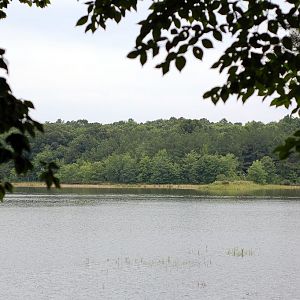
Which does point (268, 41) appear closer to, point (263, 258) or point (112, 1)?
point (112, 1)

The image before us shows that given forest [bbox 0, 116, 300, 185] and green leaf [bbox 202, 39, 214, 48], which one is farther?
forest [bbox 0, 116, 300, 185]

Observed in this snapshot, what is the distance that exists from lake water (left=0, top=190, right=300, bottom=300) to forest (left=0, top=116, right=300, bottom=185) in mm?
59695

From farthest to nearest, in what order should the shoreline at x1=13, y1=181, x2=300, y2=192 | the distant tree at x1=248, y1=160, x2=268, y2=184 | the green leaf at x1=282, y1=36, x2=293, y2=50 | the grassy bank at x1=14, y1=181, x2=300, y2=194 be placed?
the distant tree at x1=248, y1=160, x2=268, y2=184 < the shoreline at x1=13, y1=181, x2=300, y2=192 < the grassy bank at x1=14, y1=181, x2=300, y2=194 < the green leaf at x1=282, y1=36, x2=293, y2=50

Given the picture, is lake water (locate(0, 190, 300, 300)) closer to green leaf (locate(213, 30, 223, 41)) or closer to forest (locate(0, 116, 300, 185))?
green leaf (locate(213, 30, 223, 41))

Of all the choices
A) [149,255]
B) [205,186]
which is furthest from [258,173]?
[149,255]

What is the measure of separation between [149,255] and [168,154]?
104578 mm

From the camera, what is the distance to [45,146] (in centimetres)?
13488

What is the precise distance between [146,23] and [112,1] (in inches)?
32.1

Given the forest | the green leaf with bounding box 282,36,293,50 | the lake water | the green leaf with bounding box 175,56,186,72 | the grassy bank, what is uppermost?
the forest

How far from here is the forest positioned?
11681 cm

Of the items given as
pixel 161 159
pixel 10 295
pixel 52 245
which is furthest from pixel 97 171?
pixel 10 295

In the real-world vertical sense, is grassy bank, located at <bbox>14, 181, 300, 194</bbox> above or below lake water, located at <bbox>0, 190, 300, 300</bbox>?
above

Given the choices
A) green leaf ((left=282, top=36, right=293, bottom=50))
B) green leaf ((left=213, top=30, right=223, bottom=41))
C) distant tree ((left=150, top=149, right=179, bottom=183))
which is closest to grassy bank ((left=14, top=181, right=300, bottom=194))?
distant tree ((left=150, top=149, right=179, bottom=183))

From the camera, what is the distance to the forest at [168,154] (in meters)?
117
